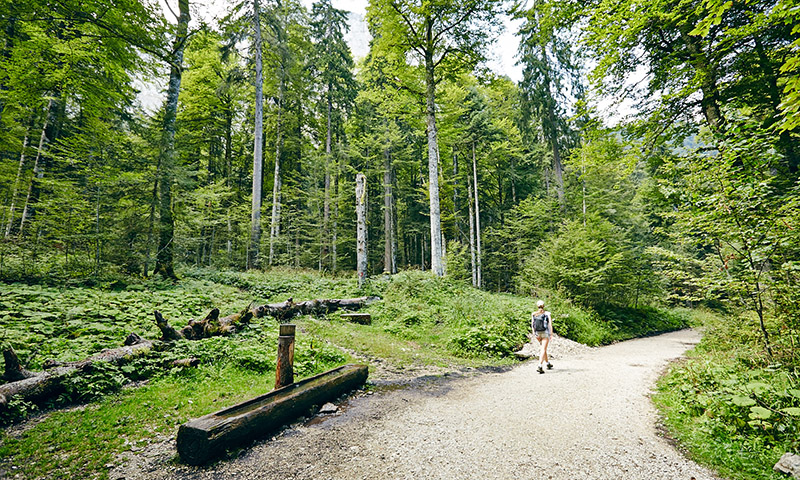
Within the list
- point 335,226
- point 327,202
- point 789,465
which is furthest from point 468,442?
point 327,202

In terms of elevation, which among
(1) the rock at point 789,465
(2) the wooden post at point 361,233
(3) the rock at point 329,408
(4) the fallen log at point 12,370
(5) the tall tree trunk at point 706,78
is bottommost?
(3) the rock at point 329,408

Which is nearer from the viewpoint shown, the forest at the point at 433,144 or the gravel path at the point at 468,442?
the gravel path at the point at 468,442

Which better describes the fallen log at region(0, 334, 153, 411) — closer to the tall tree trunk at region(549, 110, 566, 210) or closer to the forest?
the forest

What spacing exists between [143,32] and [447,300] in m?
11.0

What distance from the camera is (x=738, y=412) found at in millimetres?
3762

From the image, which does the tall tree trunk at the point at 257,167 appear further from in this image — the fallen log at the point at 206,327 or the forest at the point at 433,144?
the fallen log at the point at 206,327

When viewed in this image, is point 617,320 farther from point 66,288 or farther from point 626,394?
point 66,288

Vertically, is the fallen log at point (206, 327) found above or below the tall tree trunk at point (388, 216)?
below

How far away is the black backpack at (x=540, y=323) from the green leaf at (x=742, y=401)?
13.3ft

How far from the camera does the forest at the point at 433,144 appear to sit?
5438 mm

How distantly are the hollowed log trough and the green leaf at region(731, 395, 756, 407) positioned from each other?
197 inches

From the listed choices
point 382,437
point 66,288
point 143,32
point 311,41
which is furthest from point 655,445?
point 311,41

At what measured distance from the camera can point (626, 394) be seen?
5613mm

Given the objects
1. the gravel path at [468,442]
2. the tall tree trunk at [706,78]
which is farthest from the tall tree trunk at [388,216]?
the gravel path at [468,442]
